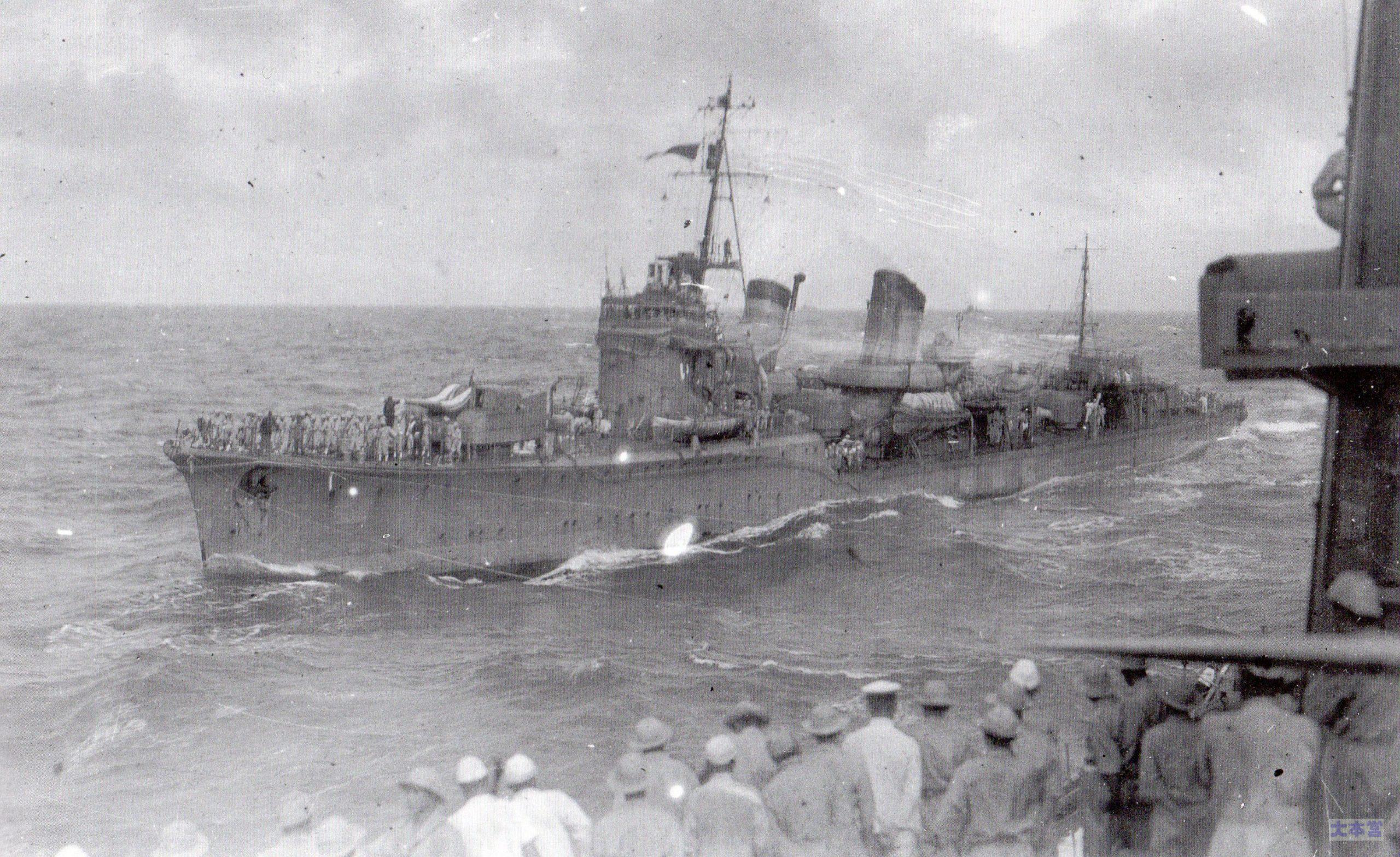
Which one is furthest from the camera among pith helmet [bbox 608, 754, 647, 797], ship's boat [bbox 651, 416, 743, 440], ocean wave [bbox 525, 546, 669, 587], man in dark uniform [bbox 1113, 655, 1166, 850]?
ship's boat [bbox 651, 416, 743, 440]

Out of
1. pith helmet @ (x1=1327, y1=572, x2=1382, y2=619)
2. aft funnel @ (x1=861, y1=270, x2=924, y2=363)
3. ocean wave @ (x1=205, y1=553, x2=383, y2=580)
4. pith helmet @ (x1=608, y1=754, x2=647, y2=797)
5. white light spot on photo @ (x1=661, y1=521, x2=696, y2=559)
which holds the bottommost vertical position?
ocean wave @ (x1=205, y1=553, x2=383, y2=580)

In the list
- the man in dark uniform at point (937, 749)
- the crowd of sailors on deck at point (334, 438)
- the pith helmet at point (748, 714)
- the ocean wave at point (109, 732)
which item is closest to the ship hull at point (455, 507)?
the crowd of sailors on deck at point (334, 438)

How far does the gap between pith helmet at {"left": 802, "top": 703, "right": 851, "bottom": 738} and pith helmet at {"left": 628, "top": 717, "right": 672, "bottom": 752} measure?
71cm

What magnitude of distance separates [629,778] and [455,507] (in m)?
18.1

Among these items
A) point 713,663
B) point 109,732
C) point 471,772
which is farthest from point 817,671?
point 471,772

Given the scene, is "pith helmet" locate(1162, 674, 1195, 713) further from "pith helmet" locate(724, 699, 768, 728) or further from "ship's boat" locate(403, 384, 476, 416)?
"ship's boat" locate(403, 384, 476, 416)

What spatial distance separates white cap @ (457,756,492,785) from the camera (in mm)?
4828

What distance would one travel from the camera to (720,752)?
15.2 feet

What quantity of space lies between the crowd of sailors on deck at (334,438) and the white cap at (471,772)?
16.7 m

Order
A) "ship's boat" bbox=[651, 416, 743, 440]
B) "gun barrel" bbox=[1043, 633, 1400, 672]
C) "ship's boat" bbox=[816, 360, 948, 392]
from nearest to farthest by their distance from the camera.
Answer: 1. "gun barrel" bbox=[1043, 633, 1400, 672]
2. "ship's boat" bbox=[651, 416, 743, 440]
3. "ship's boat" bbox=[816, 360, 948, 392]

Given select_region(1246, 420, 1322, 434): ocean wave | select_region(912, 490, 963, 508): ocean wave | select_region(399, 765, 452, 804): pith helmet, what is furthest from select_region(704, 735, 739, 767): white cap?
select_region(1246, 420, 1322, 434): ocean wave

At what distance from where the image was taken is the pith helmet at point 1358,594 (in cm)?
435

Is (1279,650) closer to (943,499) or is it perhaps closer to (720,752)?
(720,752)

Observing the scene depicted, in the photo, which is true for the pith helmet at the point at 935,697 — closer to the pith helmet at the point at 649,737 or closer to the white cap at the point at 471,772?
the pith helmet at the point at 649,737
